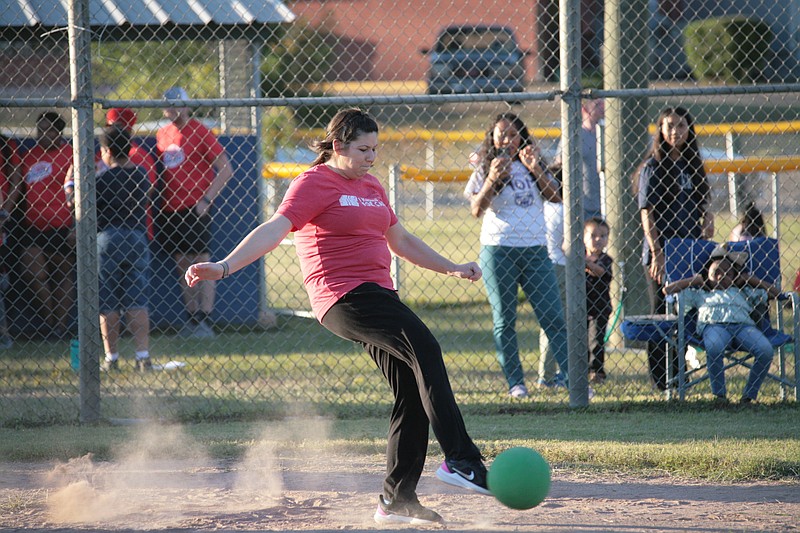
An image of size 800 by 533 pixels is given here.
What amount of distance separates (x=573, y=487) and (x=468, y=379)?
9.00 feet

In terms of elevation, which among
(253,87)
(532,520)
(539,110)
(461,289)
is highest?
(539,110)

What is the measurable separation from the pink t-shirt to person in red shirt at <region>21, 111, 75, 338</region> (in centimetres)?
511

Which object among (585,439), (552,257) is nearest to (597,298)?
(552,257)

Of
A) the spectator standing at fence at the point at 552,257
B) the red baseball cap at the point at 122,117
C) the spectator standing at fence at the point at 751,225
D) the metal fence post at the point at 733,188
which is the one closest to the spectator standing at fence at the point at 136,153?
the red baseball cap at the point at 122,117

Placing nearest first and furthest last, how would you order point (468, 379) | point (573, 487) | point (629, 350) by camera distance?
1. point (573, 487)
2. point (468, 379)
3. point (629, 350)

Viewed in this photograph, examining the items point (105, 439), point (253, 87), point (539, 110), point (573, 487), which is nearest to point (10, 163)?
point (253, 87)

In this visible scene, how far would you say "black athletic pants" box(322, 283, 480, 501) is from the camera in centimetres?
399

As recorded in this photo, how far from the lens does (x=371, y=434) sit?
19.7 feet

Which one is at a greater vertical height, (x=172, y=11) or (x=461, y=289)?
(x=172, y=11)

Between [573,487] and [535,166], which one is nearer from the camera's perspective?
[573,487]

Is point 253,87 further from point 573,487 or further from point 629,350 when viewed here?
point 573,487

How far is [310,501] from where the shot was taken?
4.62m

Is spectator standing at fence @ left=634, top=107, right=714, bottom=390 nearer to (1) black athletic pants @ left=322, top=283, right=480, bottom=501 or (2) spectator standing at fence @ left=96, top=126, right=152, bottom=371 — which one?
(1) black athletic pants @ left=322, top=283, right=480, bottom=501

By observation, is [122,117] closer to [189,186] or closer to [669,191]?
[189,186]
